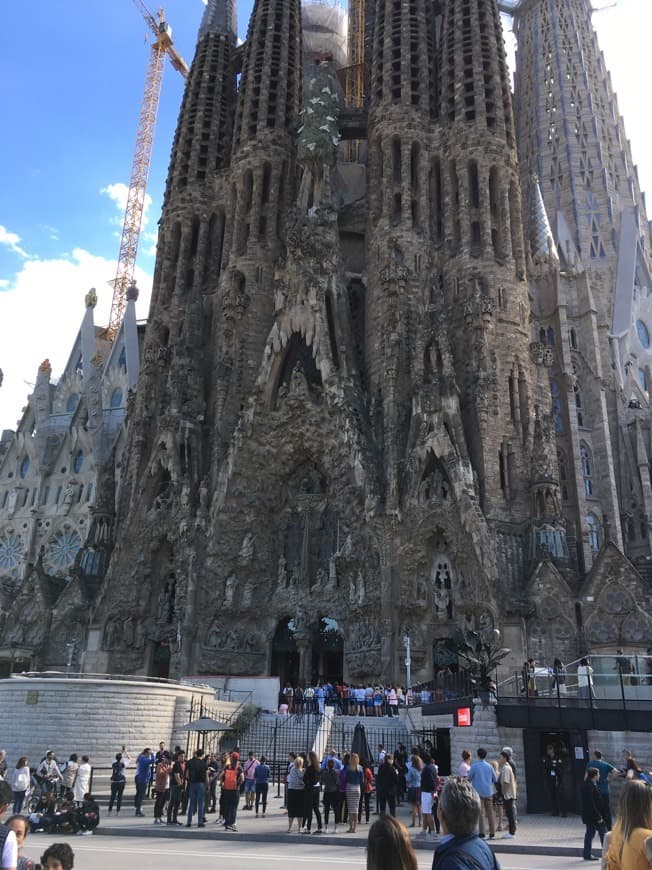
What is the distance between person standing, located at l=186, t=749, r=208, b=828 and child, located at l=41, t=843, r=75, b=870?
32.4 feet

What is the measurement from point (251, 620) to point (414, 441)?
1164cm

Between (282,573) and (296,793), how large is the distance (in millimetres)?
24402

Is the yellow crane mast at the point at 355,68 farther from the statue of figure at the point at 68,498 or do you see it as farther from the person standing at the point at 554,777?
the person standing at the point at 554,777

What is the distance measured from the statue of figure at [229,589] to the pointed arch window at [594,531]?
18839 mm

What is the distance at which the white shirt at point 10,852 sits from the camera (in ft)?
15.7

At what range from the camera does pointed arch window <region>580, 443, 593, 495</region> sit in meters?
42.7

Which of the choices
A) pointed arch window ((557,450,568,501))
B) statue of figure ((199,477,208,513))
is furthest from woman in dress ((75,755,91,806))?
pointed arch window ((557,450,568,501))

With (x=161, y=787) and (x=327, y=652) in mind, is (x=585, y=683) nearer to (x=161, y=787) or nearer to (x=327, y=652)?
(x=161, y=787)

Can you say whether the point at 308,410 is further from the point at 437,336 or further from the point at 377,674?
the point at 377,674

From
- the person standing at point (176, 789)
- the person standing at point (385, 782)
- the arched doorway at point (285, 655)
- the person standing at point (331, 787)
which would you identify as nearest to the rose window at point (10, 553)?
the arched doorway at point (285, 655)

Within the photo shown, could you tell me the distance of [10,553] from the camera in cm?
4875

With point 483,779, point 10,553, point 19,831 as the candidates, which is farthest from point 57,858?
point 10,553

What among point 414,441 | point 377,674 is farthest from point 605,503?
point 377,674

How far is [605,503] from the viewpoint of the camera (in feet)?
138
